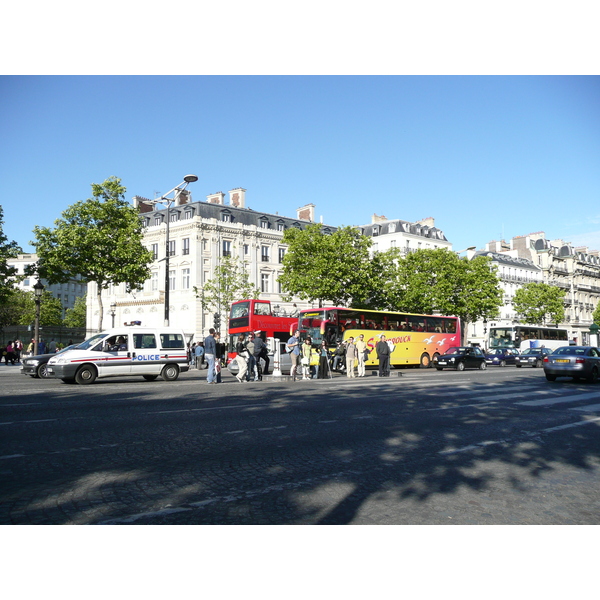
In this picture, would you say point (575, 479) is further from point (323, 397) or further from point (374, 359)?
point (374, 359)

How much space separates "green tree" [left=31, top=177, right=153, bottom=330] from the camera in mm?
34844

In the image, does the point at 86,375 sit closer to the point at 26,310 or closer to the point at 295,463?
the point at 295,463

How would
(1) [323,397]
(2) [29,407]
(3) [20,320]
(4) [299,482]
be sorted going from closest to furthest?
(4) [299,482], (2) [29,407], (1) [323,397], (3) [20,320]

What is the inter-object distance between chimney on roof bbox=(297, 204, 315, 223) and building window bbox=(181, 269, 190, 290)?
1913 centimetres

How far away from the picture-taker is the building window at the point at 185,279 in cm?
5822

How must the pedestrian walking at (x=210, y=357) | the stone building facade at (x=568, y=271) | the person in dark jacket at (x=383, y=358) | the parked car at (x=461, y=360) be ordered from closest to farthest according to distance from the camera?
the pedestrian walking at (x=210, y=357) → the person in dark jacket at (x=383, y=358) → the parked car at (x=461, y=360) → the stone building facade at (x=568, y=271)

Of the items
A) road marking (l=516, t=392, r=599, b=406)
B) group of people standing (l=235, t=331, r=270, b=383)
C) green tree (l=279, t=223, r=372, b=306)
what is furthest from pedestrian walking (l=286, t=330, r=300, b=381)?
green tree (l=279, t=223, r=372, b=306)

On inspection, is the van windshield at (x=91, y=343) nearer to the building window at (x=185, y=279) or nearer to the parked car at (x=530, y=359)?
the parked car at (x=530, y=359)

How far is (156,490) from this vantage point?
5.42 metres

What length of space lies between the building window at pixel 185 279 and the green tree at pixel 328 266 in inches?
544

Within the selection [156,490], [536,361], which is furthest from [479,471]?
[536,361]

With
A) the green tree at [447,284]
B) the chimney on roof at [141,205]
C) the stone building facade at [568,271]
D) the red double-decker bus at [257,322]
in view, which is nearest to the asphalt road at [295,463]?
the red double-decker bus at [257,322]

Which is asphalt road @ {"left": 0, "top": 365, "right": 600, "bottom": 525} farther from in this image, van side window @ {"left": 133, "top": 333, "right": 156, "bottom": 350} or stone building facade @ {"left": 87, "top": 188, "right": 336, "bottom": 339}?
stone building facade @ {"left": 87, "top": 188, "right": 336, "bottom": 339}

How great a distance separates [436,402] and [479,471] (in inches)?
290
